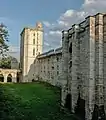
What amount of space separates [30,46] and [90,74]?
42828 mm

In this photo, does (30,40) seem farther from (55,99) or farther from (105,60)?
(105,60)

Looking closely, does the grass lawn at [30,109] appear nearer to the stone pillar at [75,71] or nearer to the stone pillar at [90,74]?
the stone pillar at [75,71]

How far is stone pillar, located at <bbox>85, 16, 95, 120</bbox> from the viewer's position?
19438mm

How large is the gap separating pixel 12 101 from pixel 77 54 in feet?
29.7

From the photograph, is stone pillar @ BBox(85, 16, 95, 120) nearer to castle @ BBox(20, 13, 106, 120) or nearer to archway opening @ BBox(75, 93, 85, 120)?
castle @ BBox(20, 13, 106, 120)

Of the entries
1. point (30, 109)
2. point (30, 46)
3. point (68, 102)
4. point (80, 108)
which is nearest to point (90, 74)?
point (80, 108)

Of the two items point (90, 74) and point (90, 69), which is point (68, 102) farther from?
point (90, 69)

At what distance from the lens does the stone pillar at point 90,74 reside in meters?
19.4

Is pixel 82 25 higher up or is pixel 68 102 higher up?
pixel 82 25

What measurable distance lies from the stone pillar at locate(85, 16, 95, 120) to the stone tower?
135 ft

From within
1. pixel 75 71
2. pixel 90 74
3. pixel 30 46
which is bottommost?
pixel 90 74

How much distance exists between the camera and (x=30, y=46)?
2413 inches

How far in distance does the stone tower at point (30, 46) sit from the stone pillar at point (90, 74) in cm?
4121

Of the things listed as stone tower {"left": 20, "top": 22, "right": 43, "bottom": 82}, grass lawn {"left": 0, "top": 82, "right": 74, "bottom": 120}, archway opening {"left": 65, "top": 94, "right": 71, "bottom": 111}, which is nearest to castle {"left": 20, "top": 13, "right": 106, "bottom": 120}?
archway opening {"left": 65, "top": 94, "right": 71, "bottom": 111}
